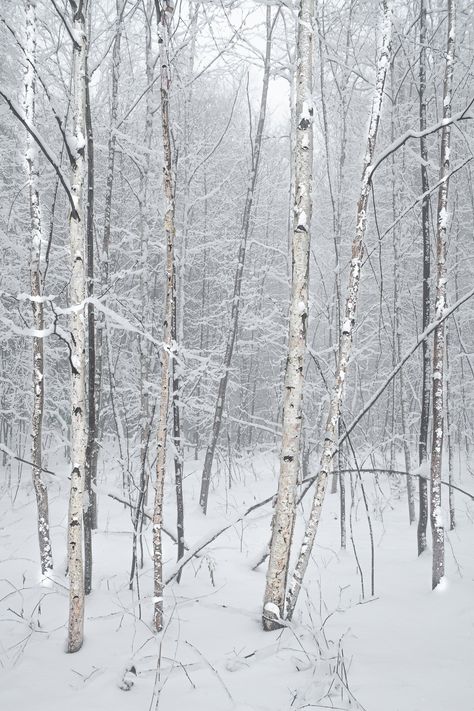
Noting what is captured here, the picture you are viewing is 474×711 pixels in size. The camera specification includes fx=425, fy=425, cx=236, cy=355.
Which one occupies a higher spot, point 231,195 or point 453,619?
point 231,195

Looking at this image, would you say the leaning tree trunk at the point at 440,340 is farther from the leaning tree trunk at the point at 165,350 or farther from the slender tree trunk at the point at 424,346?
the leaning tree trunk at the point at 165,350

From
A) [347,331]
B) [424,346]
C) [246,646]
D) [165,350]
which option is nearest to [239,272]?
[424,346]

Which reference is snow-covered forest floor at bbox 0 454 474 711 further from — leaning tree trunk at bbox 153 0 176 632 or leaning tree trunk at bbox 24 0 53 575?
leaning tree trunk at bbox 24 0 53 575

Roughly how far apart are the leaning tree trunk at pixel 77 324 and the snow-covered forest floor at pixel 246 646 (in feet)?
1.51

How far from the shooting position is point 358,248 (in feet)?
9.29

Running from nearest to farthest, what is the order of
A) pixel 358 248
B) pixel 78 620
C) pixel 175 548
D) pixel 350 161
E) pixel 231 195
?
pixel 78 620, pixel 358 248, pixel 175 548, pixel 350 161, pixel 231 195

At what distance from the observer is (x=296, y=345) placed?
271 centimetres

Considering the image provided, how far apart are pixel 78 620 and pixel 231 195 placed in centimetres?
1179

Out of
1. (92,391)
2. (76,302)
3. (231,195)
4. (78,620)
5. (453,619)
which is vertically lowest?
(453,619)

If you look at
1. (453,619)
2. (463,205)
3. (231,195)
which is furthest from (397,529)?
(231,195)

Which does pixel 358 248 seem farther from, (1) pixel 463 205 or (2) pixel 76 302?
(1) pixel 463 205

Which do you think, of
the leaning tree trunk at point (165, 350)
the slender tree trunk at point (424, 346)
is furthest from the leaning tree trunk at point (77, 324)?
A: the slender tree trunk at point (424, 346)

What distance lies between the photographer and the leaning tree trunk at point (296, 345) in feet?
8.73

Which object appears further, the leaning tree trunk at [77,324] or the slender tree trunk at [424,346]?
the slender tree trunk at [424,346]
